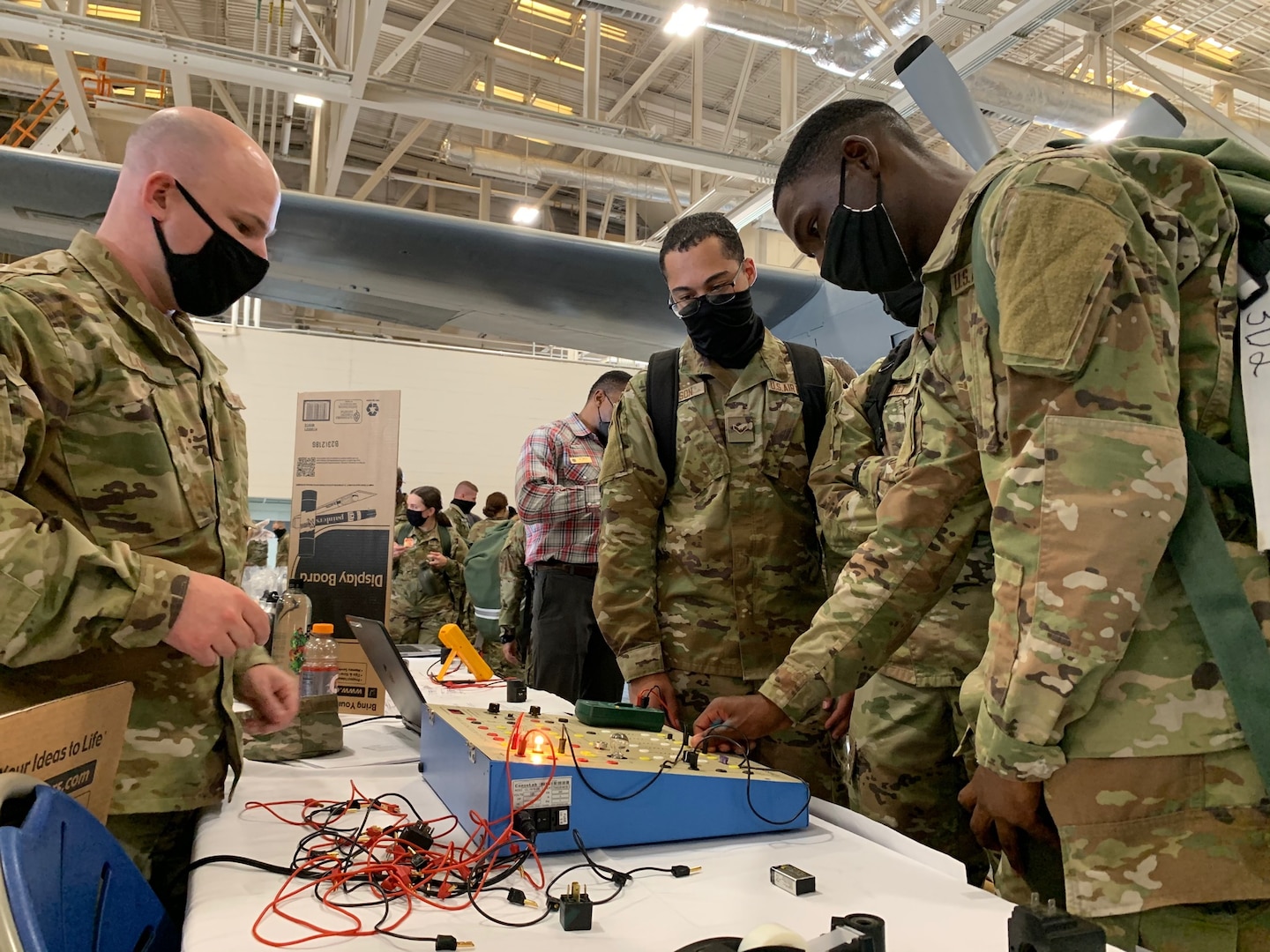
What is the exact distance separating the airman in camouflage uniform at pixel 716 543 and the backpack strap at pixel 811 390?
0.02 metres

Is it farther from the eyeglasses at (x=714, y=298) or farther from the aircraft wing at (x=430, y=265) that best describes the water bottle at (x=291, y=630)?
the aircraft wing at (x=430, y=265)

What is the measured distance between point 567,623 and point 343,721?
1.01m

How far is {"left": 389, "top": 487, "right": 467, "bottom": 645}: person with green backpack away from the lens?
17.1ft

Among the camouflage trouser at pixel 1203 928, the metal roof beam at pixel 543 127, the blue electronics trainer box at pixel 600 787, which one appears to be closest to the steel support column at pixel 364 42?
the metal roof beam at pixel 543 127

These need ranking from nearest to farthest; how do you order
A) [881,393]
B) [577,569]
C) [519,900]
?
[519,900], [881,393], [577,569]

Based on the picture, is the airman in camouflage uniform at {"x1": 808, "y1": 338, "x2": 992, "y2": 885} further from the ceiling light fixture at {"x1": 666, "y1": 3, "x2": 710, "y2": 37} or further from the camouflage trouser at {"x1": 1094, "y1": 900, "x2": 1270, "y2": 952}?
the ceiling light fixture at {"x1": 666, "y1": 3, "x2": 710, "y2": 37}

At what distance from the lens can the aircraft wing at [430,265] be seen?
3830 mm

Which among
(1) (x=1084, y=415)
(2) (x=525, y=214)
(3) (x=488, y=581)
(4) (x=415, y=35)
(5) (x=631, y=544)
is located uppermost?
(2) (x=525, y=214)

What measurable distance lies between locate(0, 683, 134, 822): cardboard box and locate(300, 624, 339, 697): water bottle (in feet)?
1.69

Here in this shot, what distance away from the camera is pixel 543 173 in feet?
25.7

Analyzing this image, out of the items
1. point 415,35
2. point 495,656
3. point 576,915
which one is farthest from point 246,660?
point 415,35

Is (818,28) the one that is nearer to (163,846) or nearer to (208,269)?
(208,269)

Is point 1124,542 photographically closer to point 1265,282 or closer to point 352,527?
point 1265,282

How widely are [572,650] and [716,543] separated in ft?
3.45
